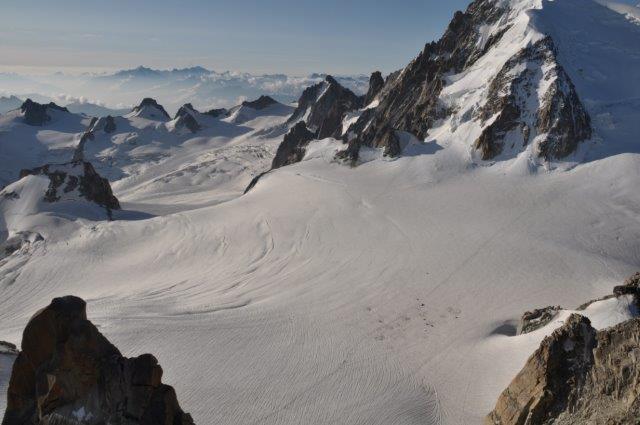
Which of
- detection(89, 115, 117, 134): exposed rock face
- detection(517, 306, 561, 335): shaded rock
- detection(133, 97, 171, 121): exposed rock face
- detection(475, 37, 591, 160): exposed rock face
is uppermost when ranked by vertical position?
detection(475, 37, 591, 160): exposed rock face

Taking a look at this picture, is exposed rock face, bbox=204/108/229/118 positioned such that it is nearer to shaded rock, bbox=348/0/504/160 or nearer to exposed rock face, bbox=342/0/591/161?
shaded rock, bbox=348/0/504/160

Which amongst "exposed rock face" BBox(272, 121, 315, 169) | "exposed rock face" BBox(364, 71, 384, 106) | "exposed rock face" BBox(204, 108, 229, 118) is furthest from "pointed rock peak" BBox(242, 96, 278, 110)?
"exposed rock face" BBox(364, 71, 384, 106)

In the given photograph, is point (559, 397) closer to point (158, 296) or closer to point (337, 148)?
point (158, 296)

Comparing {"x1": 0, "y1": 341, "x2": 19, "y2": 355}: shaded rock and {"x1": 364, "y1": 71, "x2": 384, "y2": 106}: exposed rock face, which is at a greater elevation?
{"x1": 364, "y1": 71, "x2": 384, "y2": 106}: exposed rock face

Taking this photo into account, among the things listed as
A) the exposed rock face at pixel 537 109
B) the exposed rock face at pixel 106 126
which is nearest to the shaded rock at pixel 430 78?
the exposed rock face at pixel 537 109

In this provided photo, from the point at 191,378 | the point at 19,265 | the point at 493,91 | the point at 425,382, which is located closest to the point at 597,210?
the point at 493,91

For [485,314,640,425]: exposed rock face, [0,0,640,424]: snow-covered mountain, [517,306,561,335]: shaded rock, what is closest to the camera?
[485,314,640,425]: exposed rock face
